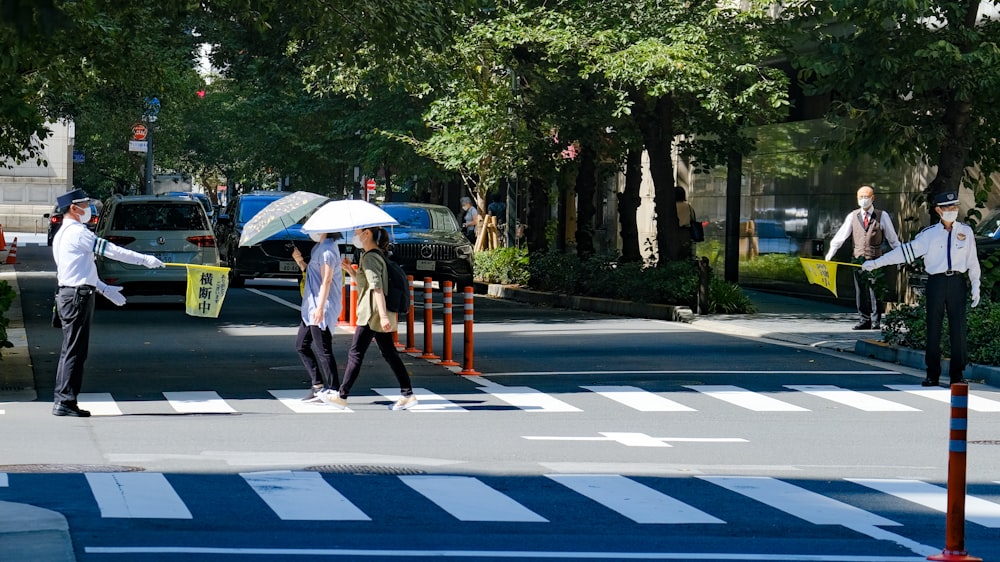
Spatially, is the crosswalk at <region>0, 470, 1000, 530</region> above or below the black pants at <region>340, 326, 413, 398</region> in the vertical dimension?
below

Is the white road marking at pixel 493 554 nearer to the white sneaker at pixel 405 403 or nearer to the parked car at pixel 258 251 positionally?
the white sneaker at pixel 405 403

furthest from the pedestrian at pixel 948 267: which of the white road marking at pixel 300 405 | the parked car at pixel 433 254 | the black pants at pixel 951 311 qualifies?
the parked car at pixel 433 254

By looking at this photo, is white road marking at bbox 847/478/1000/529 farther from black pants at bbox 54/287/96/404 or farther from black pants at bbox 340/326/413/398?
black pants at bbox 54/287/96/404

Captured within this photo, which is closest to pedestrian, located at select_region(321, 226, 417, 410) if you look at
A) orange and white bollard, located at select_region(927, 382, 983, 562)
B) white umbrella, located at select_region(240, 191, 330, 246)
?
white umbrella, located at select_region(240, 191, 330, 246)

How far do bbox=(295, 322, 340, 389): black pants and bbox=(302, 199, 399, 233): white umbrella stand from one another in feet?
2.81

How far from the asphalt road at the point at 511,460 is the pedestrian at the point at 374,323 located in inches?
9.8

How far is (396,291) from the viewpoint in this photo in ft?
48.3

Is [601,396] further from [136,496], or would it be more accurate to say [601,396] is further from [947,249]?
[136,496]

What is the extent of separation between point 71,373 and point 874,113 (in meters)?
11.3

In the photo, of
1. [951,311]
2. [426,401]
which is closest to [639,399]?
[426,401]

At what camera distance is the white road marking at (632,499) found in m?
9.36

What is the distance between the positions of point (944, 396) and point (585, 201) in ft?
64.3

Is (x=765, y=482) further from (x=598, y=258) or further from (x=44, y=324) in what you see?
(x=598, y=258)

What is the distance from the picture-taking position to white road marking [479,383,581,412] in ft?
48.4
